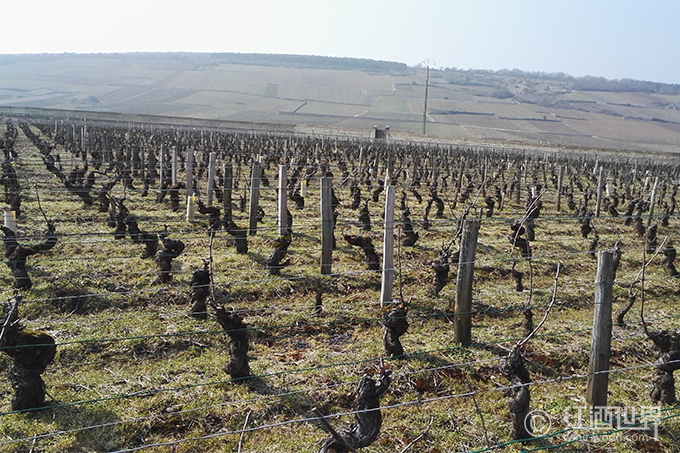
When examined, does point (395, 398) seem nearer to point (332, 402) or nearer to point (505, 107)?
point (332, 402)

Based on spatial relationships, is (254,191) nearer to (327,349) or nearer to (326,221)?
(326,221)

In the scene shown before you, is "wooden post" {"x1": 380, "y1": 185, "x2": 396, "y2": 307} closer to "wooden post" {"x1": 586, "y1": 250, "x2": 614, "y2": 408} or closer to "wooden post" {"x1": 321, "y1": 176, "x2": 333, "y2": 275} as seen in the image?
"wooden post" {"x1": 321, "y1": 176, "x2": 333, "y2": 275}

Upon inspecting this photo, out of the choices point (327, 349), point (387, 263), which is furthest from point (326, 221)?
point (327, 349)

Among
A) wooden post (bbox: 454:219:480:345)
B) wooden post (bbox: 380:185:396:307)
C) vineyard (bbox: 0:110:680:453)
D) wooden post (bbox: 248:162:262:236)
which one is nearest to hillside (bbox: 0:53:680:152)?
wooden post (bbox: 248:162:262:236)

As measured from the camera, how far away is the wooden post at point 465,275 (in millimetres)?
5223

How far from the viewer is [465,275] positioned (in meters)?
5.26

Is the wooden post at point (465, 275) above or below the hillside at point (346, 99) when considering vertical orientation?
below

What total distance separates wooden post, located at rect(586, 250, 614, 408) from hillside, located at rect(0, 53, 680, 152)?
6762 cm

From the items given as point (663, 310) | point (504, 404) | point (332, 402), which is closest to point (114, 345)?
point (332, 402)

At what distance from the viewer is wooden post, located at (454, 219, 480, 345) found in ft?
17.1

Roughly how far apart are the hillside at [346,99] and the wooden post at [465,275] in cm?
6667

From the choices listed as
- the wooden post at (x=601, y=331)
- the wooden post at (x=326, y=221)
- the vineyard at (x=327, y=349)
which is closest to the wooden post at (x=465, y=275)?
the vineyard at (x=327, y=349)

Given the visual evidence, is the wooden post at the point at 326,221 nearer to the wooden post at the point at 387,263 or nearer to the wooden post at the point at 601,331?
the wooden post at the point at 387,263

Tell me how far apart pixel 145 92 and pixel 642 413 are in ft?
426
